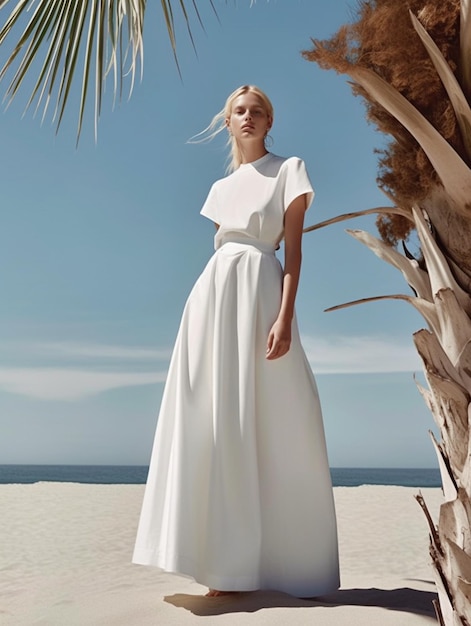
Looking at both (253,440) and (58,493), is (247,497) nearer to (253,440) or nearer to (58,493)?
(253,440)

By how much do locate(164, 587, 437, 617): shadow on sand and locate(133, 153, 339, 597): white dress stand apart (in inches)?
2.1

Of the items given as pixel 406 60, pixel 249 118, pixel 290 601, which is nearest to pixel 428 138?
pixel 406 60

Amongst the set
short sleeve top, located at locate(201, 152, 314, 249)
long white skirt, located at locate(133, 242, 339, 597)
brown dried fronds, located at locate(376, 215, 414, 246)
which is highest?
short sleeve top, located at locate(201, 152, 314, 249)

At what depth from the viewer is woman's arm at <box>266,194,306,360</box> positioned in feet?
8.15

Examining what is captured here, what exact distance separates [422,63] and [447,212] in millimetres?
437

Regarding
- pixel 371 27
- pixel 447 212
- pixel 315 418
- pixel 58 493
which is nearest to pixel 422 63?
pixel 371 27

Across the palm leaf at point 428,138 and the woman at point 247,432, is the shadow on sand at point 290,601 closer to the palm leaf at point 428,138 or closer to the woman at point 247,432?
the woman at point 247,432

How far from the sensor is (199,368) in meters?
2.57

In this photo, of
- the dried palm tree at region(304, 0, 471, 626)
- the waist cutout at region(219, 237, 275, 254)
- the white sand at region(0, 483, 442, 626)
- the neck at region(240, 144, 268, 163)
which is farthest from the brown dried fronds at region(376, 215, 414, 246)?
the white sand at region(0, 483, 442, 626)

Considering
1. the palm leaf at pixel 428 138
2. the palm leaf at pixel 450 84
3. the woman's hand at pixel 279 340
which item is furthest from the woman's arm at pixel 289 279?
the palm leaf at pixel 450 84

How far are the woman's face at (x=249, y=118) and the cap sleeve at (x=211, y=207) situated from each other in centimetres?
25

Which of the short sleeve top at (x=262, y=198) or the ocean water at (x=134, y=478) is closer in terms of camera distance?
the short sleeve top at (x=262, y=198)

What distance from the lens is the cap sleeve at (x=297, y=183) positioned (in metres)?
2.60

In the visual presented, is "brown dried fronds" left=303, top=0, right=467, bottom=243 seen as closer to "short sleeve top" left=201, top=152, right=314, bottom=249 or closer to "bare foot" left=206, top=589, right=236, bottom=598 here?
"short sleeve top" left=201, top=152, right=314, bottom=249
